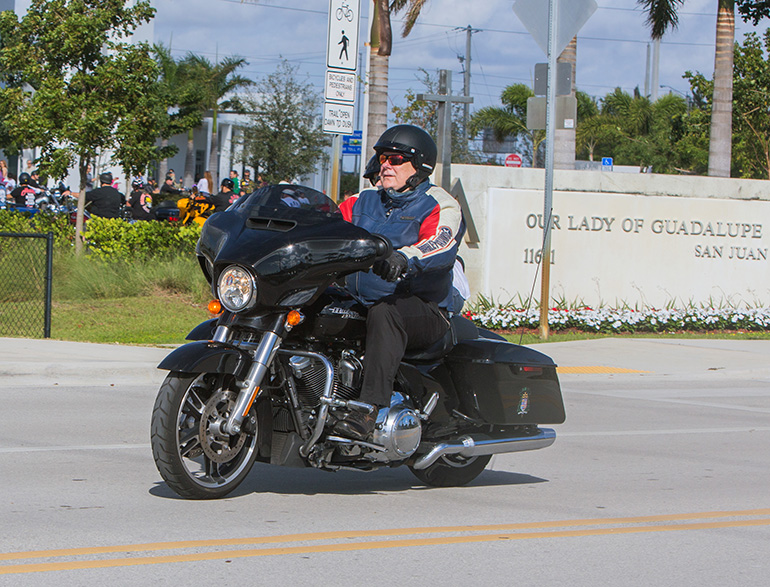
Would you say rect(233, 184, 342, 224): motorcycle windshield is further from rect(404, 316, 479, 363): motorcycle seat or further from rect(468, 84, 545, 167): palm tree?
rect(468, 84, 545, 167): palm tree

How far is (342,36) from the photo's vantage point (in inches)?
531

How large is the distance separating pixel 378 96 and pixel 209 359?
15652 millimetres

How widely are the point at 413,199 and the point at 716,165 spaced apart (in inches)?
665

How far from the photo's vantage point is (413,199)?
6.20 m

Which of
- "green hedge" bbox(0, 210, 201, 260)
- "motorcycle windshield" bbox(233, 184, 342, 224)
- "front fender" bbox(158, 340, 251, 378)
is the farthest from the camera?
"green hedge" bbox(0, 210, 201, 260)

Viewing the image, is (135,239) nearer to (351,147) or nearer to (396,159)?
(351,147)

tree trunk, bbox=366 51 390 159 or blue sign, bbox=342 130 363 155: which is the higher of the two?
tree trunk, bbox=366 51 390 159

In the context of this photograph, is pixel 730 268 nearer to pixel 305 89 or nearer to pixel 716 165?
pixel 716 165

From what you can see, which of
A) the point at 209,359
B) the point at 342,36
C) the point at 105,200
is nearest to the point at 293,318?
the point at 209,359

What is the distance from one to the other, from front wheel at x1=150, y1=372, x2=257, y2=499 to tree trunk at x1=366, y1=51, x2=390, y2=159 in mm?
14929

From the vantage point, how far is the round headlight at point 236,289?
543cm

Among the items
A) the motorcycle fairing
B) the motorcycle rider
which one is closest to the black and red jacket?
the motorcycle rider

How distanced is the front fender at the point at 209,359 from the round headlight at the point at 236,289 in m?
0.21

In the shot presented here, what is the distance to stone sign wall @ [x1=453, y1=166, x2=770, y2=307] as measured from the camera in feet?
55.4
